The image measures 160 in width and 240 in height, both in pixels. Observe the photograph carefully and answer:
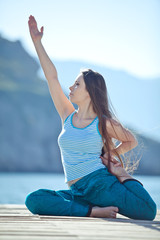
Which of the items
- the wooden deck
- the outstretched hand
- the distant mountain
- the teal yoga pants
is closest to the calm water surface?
the teal yoga pants

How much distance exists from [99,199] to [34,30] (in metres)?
1.39

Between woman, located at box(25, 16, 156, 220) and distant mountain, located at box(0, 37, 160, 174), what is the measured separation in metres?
28.4

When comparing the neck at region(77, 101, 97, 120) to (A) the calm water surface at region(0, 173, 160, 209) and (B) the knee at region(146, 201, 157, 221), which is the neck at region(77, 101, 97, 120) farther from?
(A) the calm water surface at region(0, 173, 160, 209)

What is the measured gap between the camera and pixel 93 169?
108 inches

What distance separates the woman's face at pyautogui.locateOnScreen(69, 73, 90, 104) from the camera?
9.79 ft

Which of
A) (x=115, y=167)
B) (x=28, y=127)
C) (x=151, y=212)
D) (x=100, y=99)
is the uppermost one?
(x=100, y=99)

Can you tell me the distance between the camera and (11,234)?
1688mm

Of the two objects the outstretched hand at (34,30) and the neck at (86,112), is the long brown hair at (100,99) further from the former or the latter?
the outstretched hand at (34,30)

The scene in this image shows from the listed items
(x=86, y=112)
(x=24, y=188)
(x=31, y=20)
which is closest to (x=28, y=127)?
(x=24, y=188)

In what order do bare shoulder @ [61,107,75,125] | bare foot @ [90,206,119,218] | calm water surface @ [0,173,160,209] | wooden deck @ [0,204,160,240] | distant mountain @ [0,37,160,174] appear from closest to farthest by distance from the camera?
wooden deck @ [0,204,160,240], bare foot @ [90,206,119,218], bare shoulder @ [61,107,75,125], calm water surface @ [0,173,160,209], distant mountain @ [0,37,160,174]

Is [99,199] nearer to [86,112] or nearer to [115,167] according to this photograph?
[115,167]

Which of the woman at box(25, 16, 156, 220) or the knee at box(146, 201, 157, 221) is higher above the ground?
the woman at box(25, 16, 156, 220)

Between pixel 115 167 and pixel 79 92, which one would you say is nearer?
pixel 115 167

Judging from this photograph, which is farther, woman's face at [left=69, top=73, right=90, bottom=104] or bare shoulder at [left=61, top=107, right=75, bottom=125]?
bare shoulder at [left=61, top=107, right=75, bottom=125]
